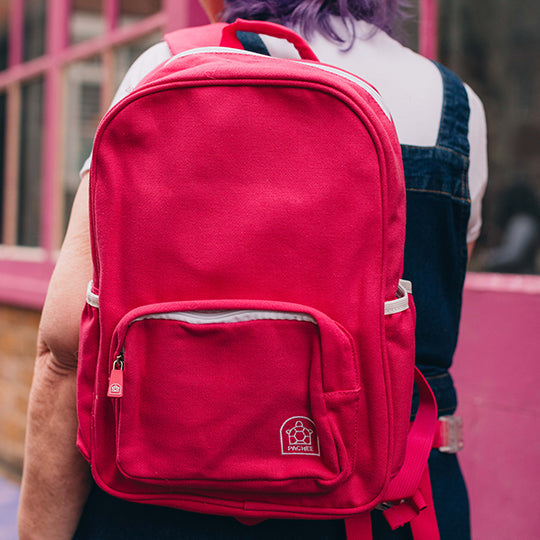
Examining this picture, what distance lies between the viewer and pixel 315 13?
1.06 metres

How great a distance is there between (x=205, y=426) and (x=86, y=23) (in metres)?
3.25

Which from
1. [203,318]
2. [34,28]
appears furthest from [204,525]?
[34,28]

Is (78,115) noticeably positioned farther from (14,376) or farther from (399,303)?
(399,303)

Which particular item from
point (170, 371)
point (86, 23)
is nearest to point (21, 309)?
point (86, 23)

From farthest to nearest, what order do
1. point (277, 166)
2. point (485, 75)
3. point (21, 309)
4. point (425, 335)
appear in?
point (485, 75) → point (21, 309) → point (425, 335) → point (277, 166)

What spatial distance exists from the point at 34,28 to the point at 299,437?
393cm

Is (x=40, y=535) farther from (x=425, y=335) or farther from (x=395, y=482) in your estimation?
(x=425, y=335)

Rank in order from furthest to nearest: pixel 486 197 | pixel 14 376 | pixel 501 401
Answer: pixel 486 197, pixel 14 376, pixel 501 401

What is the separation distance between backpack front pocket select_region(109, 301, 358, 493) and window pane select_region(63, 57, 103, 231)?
9.15 feet

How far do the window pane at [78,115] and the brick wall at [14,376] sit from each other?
71 cm

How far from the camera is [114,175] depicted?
94 centimetres

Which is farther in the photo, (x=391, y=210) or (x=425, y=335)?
(x=425, y=335)

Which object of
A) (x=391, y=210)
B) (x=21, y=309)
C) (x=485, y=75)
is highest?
(x=391, y=210)

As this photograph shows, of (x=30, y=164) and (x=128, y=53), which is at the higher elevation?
(x=128, y=53)
